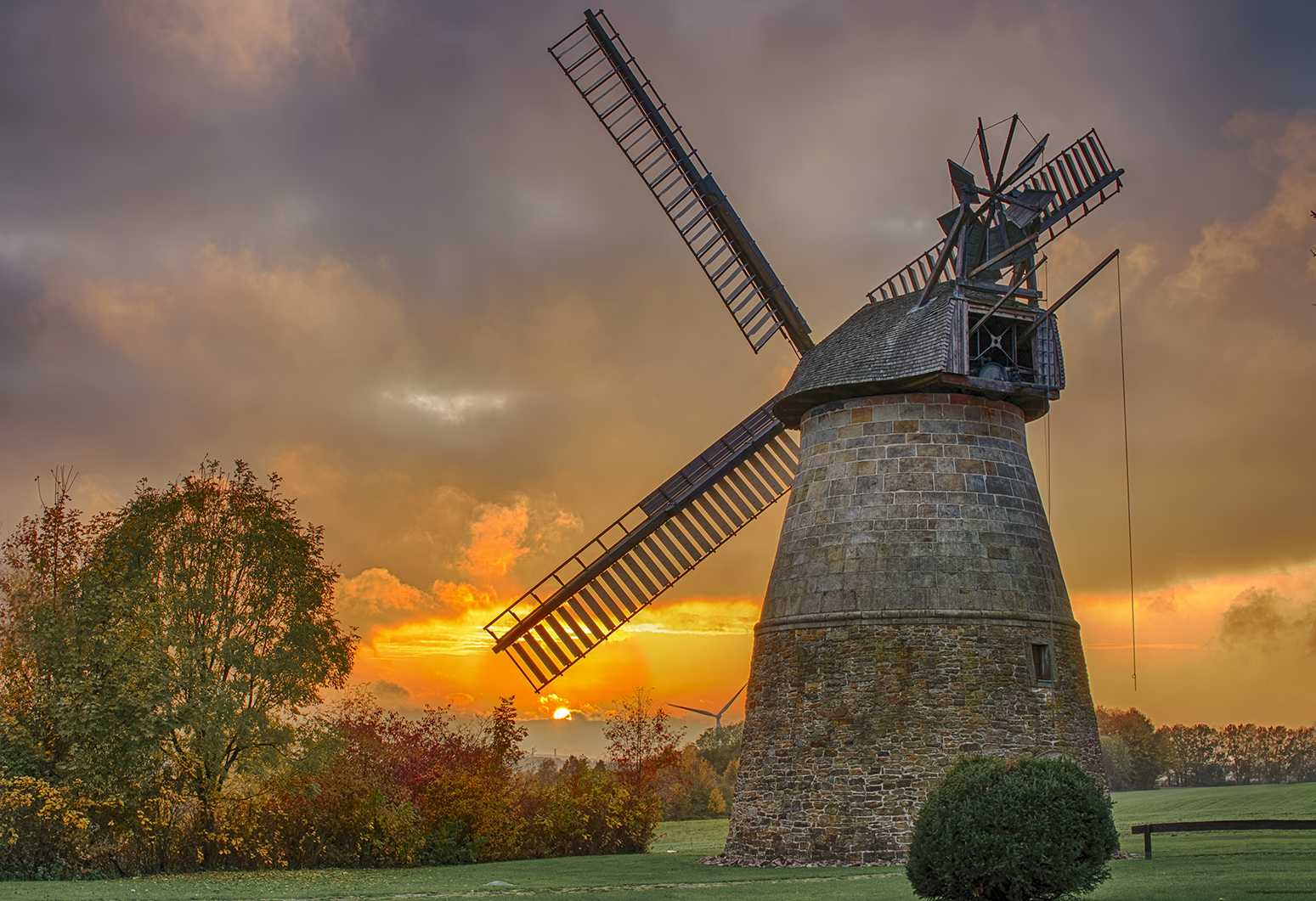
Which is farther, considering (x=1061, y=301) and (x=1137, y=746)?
(x=1137, y=746)

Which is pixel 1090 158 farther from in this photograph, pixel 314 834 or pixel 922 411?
pixel 314 834

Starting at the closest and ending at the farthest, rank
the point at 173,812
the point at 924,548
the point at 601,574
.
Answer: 1. the point at 924,548
2. the point at 173,812
3. the point at 601,574

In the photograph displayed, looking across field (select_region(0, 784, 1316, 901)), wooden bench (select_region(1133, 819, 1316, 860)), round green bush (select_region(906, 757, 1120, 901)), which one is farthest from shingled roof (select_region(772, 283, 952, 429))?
round green bush (select_region(906, 757, 1120, 901))

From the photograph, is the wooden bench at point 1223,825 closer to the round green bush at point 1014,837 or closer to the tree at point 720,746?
the round green bush at point 1014,837

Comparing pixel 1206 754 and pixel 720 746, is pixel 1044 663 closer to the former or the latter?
pixel 720 746

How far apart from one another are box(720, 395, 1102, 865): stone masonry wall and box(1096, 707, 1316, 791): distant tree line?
4672cm

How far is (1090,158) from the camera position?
23938mm

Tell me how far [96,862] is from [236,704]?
11.1 feet

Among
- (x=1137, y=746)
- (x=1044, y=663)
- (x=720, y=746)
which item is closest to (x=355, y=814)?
(x=1044, y=663)

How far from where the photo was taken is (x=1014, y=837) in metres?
12.8

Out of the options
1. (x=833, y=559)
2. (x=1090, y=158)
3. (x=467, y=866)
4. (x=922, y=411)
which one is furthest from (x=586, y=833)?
(x=1090, y=158)

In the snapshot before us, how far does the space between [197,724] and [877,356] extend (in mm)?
13714

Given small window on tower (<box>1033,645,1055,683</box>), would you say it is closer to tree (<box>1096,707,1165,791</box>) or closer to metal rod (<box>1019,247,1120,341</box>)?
metal rod (<box>1019,247,1120,341</box>)

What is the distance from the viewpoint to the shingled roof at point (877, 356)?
20.8 m
